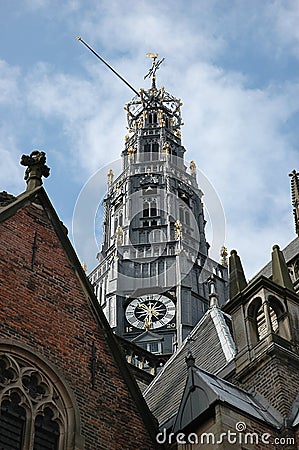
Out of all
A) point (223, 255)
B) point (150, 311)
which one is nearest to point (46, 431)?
point (150, 311)

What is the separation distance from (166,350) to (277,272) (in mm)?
27964

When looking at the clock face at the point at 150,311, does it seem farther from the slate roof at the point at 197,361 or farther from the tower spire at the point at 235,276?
the tower spire at the point at 235,276

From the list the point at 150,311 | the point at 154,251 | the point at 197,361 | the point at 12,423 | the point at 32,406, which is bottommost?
the point at 12,423

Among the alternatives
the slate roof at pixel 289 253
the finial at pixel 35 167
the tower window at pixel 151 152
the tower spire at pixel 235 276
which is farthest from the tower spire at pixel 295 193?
the tower window at pixel 151 152

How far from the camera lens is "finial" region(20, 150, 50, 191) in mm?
15156

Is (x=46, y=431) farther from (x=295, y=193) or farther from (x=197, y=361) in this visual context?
(x=295, y=193)

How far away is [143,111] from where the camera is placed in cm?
6594

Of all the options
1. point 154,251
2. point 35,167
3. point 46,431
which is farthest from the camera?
point 154,251

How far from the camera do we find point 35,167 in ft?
50.4

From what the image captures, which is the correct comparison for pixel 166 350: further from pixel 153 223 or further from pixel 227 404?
pixel 227 404

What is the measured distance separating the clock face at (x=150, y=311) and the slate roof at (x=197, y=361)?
23.1 meters

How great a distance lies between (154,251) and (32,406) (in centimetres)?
3860

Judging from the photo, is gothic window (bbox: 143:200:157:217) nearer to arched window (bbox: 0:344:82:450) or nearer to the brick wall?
the brick wall

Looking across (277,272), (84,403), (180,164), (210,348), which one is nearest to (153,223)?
(180,164)
